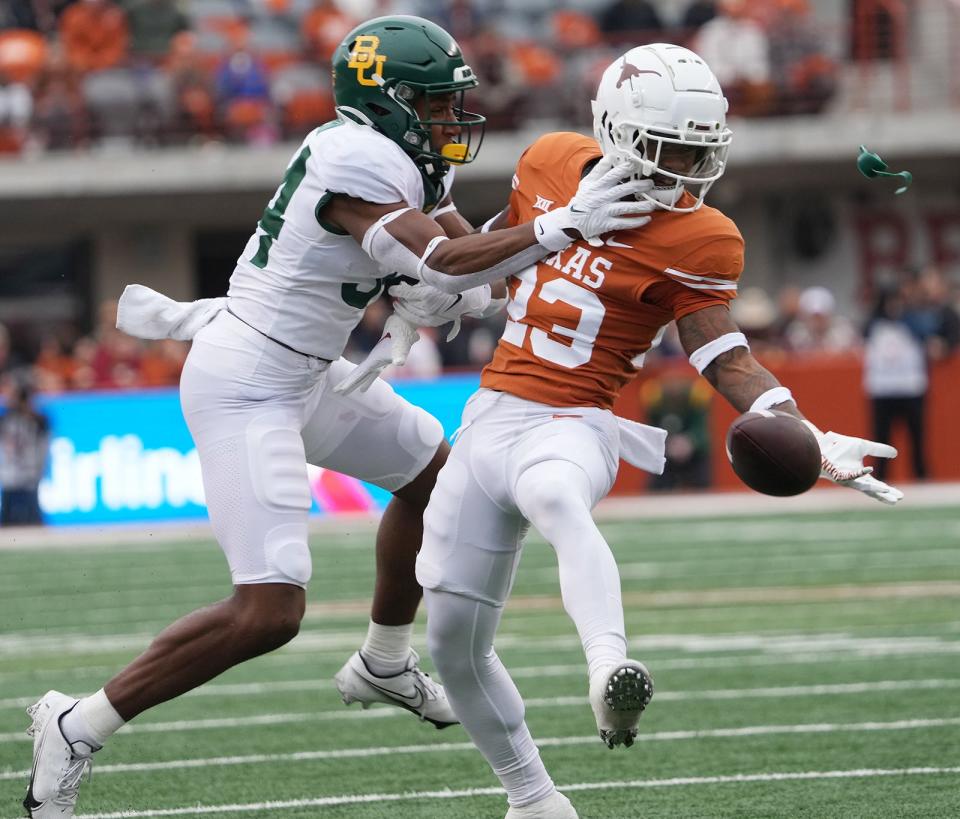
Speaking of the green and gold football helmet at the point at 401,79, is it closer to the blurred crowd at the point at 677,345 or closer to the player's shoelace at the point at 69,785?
the player's shoelace at the point at 69,785

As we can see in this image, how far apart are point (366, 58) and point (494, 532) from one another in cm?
122

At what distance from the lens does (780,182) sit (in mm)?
18656

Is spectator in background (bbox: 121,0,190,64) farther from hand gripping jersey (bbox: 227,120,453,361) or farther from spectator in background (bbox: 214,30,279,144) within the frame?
hand gripping jersey (bbox: 227,120,453,361)

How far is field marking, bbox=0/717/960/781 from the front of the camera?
5258 mm

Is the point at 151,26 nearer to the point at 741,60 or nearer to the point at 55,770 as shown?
the point at 741,60

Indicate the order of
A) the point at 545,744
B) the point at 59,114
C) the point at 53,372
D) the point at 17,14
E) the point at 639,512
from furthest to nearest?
the point at 17,14 < the point at 59,114 < the point at 53,372 < the point at 639,512 < the point at 545,744

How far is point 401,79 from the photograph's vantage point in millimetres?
4395

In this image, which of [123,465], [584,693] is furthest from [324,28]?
[584,693]

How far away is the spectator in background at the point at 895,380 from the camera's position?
1357 cm

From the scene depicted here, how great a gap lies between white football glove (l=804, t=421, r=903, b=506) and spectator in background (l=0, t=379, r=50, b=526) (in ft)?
30.3

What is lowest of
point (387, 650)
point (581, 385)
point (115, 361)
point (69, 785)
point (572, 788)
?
point (115, 361)

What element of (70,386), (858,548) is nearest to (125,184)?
(70,386)

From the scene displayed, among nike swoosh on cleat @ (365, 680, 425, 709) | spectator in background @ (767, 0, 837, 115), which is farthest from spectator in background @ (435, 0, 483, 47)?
nike swoosh on cleat @ (365, 680, 425, 709)

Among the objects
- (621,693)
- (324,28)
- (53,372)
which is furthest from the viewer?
(324,28)
